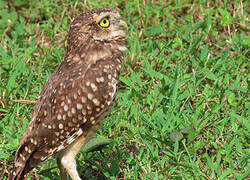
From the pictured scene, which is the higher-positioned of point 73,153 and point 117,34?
point 117,34

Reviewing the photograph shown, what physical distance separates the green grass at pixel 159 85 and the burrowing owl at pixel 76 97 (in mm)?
588

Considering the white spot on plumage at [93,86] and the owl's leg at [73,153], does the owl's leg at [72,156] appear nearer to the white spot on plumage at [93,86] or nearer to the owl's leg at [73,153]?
the owl's leg at [73,153]

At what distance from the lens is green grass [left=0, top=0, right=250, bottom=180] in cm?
461

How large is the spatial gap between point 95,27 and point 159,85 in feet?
4.62

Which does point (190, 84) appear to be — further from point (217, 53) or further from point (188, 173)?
point (188, 173)

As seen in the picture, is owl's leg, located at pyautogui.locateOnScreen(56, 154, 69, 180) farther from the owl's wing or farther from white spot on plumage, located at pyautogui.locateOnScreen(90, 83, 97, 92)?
white spot on plumage, located at pyautogui.locateOnScreen(90, 83, 97, 92)

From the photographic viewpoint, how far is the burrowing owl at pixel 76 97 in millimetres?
4039

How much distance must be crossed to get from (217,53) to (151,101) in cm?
120

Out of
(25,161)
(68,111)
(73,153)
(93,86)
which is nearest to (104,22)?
(93,86)

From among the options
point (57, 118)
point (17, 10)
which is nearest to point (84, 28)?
point (57, 118)

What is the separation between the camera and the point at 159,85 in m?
5.37

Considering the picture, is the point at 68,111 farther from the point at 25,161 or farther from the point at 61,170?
the point at 61,170

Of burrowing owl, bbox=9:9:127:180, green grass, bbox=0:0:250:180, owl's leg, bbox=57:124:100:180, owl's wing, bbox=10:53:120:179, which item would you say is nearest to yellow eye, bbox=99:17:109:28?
burrowing owl, bbox=9:9:127:180

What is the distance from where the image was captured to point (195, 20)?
626 centimetres
